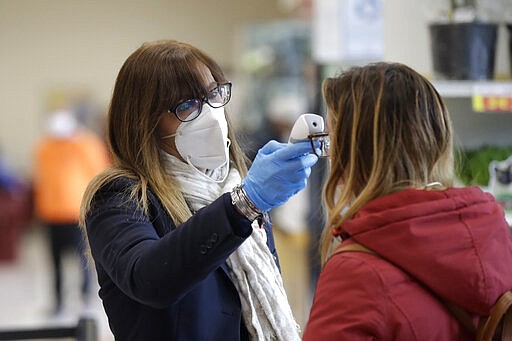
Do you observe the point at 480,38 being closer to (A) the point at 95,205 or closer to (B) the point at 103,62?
(A) the point at 95,205

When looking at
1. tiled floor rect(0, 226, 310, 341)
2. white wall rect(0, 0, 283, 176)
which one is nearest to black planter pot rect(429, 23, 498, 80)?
tiled floor rect(0, 226, 310, 341)

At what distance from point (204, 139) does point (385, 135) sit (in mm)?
480

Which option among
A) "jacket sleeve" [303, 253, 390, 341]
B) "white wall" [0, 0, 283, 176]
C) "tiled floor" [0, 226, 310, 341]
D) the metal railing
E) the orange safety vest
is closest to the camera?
"jacket sleeve" [303, 253, 390, 341]

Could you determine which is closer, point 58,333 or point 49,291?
point 58,333

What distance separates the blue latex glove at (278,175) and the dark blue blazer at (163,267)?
53 mm

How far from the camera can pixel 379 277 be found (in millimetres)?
1342

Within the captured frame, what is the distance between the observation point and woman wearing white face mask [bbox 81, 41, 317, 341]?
1.52m

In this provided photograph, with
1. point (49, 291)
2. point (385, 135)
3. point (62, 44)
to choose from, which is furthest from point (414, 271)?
point (62, 44)

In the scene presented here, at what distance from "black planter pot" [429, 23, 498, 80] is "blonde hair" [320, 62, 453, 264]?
114cm

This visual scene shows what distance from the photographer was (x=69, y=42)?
38.4ft

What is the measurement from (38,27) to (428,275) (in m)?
11.1

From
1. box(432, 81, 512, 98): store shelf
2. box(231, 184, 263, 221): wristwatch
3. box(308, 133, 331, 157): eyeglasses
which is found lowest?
box(432, 81, 512, 98): store shelf

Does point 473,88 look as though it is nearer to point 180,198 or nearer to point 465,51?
point 465,51

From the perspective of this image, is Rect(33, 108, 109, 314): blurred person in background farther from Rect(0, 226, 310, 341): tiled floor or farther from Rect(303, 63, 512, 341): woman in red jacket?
Rect(303, 63, 512, 341): woman in red jacket
